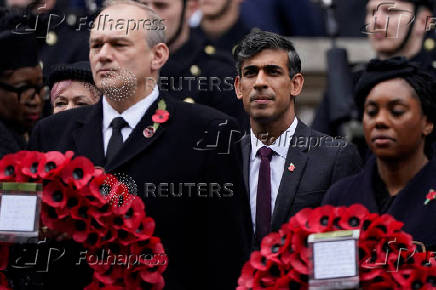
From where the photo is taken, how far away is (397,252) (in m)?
6.96

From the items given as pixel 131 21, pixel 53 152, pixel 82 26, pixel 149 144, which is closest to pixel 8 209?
pixel 53 152

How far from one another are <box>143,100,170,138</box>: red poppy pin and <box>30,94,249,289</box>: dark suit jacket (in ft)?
0.08

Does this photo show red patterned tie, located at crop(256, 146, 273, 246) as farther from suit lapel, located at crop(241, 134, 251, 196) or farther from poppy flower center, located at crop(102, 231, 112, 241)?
poppy flower center, located at crop(102, 231, 112, 241)

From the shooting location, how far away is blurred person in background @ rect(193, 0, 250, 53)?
413 inches

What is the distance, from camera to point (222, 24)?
10.5 meters

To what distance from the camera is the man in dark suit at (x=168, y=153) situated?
7410 mm

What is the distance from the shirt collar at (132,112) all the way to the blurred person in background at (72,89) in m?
0.70

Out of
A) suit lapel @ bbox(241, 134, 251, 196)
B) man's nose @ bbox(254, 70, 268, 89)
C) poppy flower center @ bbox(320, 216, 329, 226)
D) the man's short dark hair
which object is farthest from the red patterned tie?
A: poppy flower center @ bbox(320, 216, 329, 226)

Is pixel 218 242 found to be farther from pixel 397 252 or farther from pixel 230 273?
pixel 397 252

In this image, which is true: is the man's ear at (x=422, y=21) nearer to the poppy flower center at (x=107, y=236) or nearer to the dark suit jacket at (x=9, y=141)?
the dark suit jacket at (x=9, y=141)

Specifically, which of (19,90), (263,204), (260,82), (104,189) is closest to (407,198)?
(263,204)

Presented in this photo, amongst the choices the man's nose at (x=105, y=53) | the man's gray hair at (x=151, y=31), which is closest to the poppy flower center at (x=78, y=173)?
the man's nose at (x=105, y=53)

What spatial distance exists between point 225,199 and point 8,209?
1.17m

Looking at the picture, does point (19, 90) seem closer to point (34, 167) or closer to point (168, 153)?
point (168, 153)
